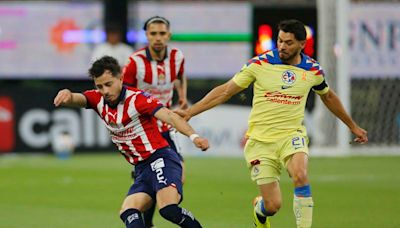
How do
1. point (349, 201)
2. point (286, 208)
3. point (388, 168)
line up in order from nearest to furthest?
point (286, 208), point (349, 201), point (388, 168)

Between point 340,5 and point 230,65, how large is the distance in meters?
4.14

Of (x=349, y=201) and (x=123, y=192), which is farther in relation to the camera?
(x=123, y=192)

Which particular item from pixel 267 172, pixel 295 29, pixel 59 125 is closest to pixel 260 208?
pixel 267 172

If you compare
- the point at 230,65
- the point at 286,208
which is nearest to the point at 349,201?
the point at 286,208

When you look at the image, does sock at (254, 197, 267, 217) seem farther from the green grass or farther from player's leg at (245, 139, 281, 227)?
the green grass

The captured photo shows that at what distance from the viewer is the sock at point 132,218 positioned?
8.57 meters

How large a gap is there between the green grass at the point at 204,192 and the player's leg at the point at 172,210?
2.45 metres

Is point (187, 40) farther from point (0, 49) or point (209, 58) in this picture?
point (0, 49)

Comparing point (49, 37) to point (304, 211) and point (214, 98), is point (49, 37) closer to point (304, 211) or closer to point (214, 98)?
point (214, 98)

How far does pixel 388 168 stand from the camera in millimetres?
19250

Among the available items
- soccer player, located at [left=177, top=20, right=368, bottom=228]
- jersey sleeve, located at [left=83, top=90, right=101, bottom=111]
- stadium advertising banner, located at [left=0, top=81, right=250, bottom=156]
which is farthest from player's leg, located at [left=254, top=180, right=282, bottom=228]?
stadium advertising banner, located at [left=0, top=81, right=250, bottom=156]

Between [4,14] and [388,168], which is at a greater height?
[4,14]

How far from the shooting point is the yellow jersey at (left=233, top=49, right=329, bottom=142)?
9.85 m

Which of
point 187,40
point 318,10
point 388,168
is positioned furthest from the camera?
point 187,40
